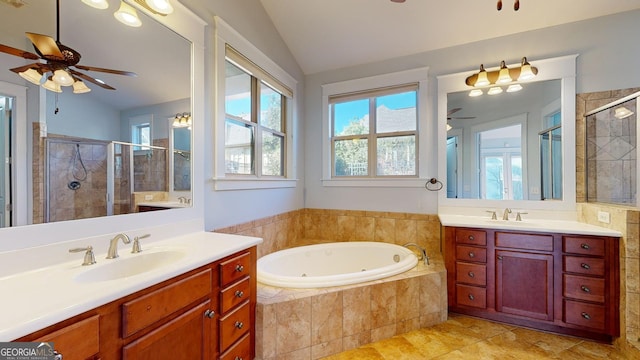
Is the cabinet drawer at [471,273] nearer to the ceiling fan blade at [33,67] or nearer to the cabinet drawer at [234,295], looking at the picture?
the cabinet drawer at [234,295]

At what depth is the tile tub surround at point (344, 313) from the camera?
174 centimetres

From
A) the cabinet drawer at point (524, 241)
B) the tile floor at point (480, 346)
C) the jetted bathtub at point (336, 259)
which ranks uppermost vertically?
the cabinet drawer at point (524, 241)

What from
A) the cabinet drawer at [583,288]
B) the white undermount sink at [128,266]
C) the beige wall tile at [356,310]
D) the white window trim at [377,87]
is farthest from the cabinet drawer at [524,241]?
the white undermount sink at [128,266]

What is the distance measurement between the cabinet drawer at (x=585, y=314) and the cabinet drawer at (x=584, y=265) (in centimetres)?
25

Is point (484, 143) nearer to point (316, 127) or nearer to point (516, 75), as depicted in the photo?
point (516, 75)

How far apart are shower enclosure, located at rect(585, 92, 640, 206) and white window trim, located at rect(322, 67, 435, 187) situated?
4.66 ft

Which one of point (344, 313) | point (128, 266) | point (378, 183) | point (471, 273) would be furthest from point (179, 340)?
point (378, 183)

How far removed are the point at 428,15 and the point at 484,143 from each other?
4.73ft

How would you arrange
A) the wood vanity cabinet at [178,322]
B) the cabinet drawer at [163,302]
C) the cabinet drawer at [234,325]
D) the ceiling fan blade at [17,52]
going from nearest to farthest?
the wood vanity cabinet at [178,322]
the cabinet drawer at [163,302]
the ceiling fan blade at [17,52]
the cabinet drawer at [234,325]

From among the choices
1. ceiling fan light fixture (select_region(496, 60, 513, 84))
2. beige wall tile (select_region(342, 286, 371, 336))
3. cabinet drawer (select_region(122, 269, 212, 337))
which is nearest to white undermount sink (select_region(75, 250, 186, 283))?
cabinet drawer (select_region(122, 269, 212, 337))

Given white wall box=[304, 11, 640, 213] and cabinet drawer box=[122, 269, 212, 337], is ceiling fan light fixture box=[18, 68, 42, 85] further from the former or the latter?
white wall box=[304, 11, 640, 213]

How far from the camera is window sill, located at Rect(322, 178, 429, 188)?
3010 mm

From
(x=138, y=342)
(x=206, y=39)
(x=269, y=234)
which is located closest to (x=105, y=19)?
(x=206, y=39)

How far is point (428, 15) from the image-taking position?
2631 millimetres
